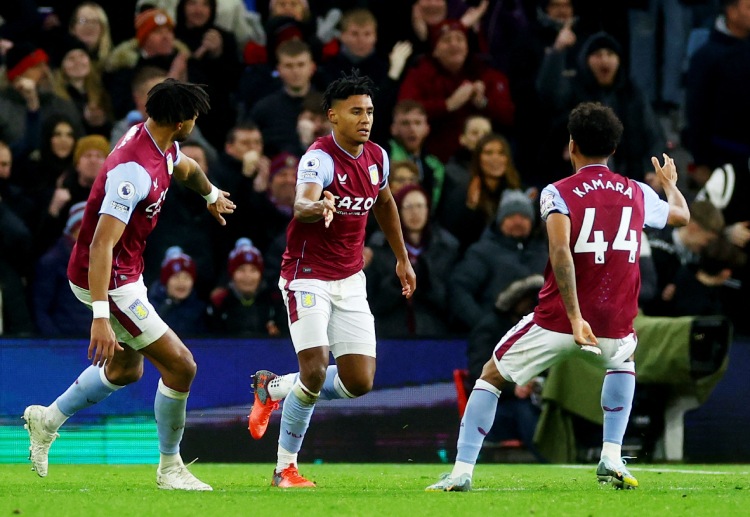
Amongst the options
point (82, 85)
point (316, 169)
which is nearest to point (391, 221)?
point (316, 169)

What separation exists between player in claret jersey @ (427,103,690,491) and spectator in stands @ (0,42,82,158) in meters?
6.83

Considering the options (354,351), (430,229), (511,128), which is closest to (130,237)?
(354,351)

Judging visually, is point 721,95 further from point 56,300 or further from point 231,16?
point 56,300

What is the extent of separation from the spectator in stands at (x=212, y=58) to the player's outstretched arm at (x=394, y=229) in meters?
5.66

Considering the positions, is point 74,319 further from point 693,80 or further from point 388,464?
point 693,80

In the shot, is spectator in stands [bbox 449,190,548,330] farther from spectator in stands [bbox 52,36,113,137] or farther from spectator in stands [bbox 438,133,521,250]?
spectator in stands [bbox 52,36,113,137]

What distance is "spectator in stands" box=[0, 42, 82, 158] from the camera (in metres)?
13.5

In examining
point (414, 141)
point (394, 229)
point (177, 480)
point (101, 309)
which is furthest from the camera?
point (414, 141)

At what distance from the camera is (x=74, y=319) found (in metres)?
12.3

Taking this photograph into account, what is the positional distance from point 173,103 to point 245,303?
470cm

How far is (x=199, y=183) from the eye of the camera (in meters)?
8.66

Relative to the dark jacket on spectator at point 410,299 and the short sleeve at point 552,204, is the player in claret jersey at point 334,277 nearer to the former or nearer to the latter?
the short sleeve at point 552,204

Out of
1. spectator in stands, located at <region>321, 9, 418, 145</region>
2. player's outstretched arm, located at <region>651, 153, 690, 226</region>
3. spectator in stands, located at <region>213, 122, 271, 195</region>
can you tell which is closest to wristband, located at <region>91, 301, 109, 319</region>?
player's outstretched arm, located at <region>651, 153, 690, 226</region>

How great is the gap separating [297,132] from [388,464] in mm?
3681
